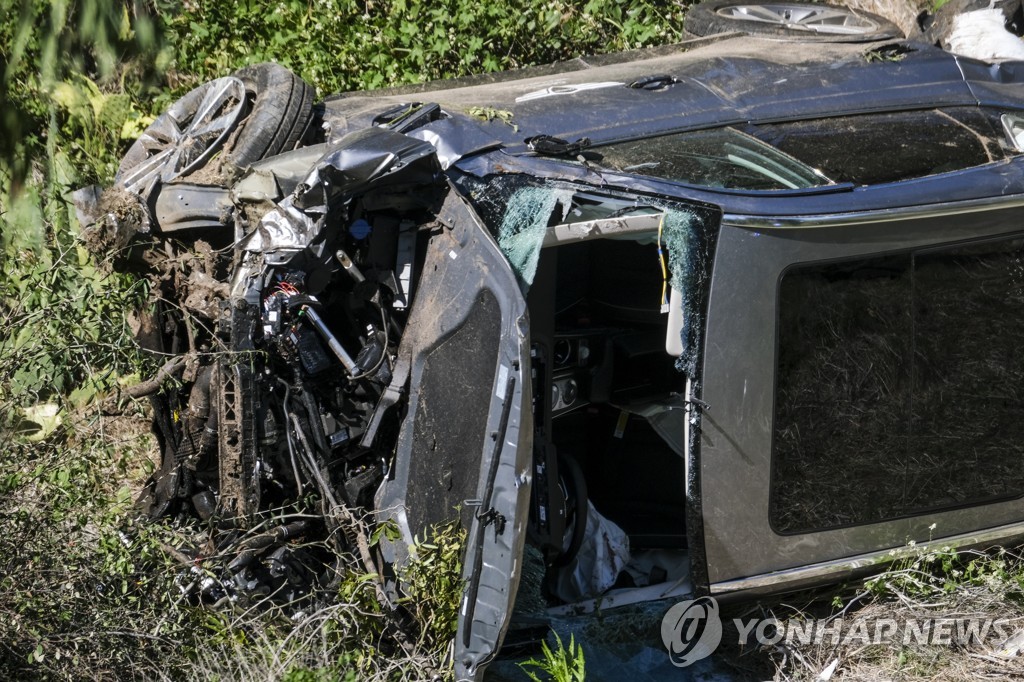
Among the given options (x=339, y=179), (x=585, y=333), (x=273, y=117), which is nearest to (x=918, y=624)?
(x=585, y=333)

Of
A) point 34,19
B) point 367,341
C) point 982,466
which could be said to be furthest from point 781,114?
point 34,19

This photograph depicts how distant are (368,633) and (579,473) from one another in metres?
1.04

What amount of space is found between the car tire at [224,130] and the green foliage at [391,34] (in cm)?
170

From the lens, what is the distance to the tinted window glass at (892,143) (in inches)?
149

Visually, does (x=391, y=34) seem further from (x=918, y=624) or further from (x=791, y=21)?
(x=918, y=624)

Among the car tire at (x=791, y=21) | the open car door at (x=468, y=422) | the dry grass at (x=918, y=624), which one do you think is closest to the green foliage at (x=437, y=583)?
the open car door at (x=468, y=422)

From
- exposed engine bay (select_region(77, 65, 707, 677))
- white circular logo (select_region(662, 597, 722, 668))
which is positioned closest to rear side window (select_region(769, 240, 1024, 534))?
exposed engine bay (select_region(77, 65, 707, 677))

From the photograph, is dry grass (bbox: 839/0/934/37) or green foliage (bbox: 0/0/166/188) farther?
dry grass (bbox: 839/0/934/37)

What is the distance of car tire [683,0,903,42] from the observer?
498 cm

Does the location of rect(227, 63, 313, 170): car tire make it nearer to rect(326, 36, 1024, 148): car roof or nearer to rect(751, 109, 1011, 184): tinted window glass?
rect(326, 36, 1024, 148): car roof

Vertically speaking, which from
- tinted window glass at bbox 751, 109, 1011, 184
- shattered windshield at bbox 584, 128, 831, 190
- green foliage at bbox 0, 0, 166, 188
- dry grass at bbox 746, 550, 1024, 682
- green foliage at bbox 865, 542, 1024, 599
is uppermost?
green foliage at bbox 0, 0, 166, 188

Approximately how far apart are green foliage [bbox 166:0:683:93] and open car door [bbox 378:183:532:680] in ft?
10.4

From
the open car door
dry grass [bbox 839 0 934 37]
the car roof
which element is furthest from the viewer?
dry grass [bbox 839 0 934 37]

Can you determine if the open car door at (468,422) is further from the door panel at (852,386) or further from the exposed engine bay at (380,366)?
the door panel at (852,386)
